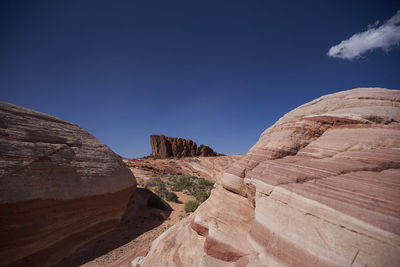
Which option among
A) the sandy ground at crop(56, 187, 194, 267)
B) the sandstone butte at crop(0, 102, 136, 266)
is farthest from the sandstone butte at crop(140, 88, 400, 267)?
the sandstone butte at crop(0, 102, 136, 266)

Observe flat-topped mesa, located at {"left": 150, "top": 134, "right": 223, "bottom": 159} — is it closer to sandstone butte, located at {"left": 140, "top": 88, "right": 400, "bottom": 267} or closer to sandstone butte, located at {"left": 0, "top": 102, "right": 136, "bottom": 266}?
sandstone butte, located at {"left": 0, "top": 102, "right": 136, "bottom": 266}

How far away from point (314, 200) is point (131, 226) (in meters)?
7.77

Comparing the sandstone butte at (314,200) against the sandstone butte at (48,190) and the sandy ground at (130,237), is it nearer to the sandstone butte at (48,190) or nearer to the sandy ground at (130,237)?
the sandy ground at (130,237)

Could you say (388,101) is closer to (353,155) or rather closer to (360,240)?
(353,155)

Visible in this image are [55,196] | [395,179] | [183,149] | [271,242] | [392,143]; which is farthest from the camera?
[183,149]

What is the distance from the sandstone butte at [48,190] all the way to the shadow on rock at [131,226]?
14.7 inches

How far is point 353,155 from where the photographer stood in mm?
3100

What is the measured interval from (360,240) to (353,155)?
196cm

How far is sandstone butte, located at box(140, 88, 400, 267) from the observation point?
6.29 ft

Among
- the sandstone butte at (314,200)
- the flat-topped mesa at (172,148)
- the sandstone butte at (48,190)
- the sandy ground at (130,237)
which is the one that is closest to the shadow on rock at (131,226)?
the sandy ground at (130,237)

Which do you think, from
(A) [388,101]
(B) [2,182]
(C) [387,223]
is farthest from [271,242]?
(B) [2,182]

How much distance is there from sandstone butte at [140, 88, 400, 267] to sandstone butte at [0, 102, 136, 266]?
333cm

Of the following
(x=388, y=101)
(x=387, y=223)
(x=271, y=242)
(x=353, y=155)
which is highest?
(x=388, y=101)

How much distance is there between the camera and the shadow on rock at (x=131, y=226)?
17.1ft
